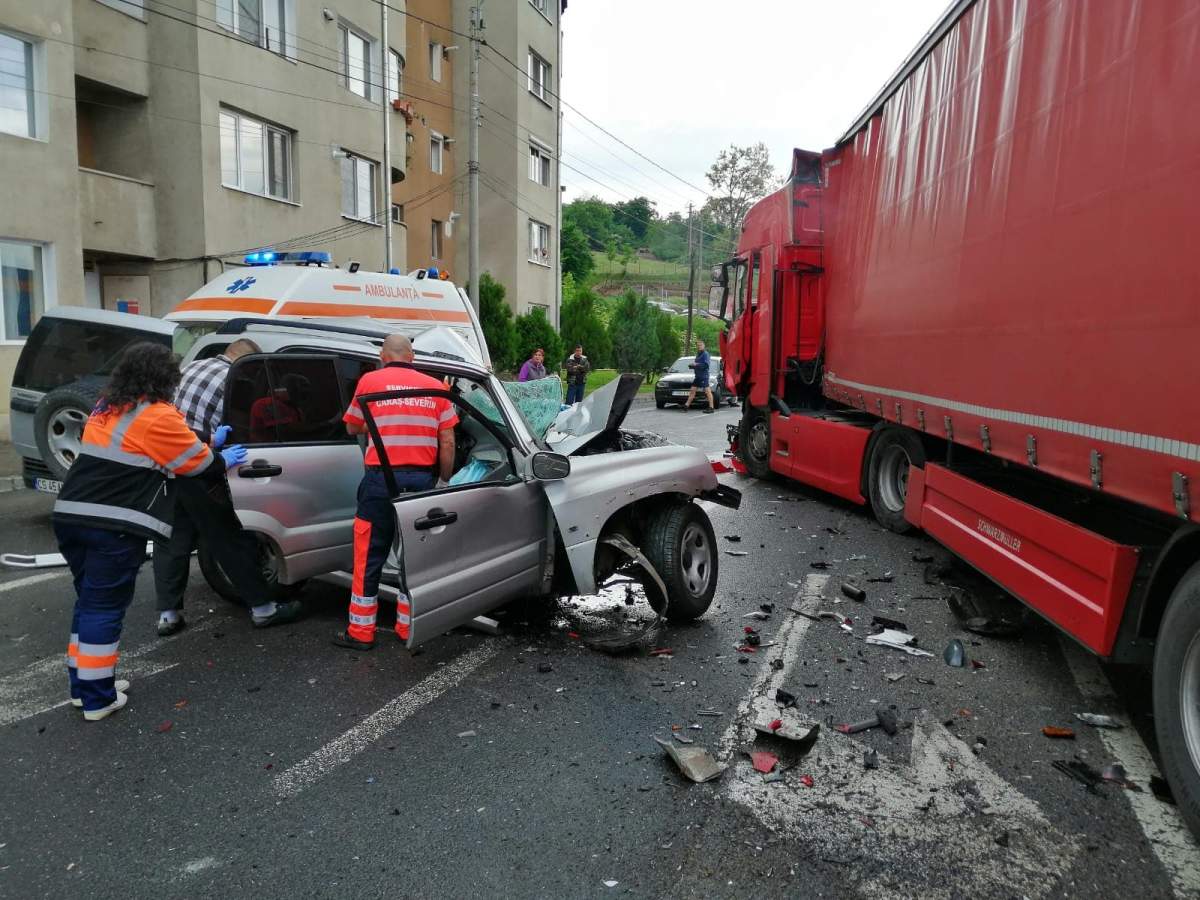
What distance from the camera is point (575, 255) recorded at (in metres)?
75.4

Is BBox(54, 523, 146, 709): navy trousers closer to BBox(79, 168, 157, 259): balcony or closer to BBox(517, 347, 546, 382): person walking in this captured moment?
BBox(79, 168, 157, 259): balcony

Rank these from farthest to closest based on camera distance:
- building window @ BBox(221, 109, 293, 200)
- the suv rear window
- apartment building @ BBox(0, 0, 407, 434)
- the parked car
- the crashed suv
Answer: the parked car → building window @ BBox(221, 109, 293, 200) → apartment building @ BBox(0, 0, 407, 434) → the suv rear window → the crashed suv

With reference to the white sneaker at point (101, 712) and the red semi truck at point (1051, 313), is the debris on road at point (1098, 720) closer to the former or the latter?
the red semi truck at point (1051, 313)

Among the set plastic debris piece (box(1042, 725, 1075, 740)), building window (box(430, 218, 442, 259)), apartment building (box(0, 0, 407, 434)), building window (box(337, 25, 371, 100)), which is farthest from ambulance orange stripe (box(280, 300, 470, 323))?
building window (box(430, 218, 442, 259))

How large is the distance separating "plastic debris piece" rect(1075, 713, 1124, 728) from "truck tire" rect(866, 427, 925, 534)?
414 centimetres

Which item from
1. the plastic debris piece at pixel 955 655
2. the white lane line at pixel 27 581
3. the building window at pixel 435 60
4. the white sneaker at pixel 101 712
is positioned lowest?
the white lane line at pixel 27 581

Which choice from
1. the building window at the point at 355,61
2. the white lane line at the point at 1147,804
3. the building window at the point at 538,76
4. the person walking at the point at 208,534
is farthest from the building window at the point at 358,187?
the white lane line at the point at 1147,804

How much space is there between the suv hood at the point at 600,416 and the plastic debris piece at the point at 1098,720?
3.04m

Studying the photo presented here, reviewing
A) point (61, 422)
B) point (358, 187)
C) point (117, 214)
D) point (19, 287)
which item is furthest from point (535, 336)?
point (61, 422)

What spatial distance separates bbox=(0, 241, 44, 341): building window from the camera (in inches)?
553

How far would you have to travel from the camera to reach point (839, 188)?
9.90 meters

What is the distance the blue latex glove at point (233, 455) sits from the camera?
502 centimetres

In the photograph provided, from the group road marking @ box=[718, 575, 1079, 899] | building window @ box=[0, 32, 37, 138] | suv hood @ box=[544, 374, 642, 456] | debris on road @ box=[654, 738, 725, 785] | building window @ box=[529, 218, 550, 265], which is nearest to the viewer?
road marking @ box=[718, 575, 1079, 899]

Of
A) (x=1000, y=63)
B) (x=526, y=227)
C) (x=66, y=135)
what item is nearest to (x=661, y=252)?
(x=526, y=227)
